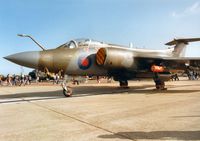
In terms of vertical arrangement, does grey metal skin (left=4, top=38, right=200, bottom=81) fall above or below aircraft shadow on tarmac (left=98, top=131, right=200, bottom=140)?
above

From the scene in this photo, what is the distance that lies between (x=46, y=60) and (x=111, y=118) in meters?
5.47

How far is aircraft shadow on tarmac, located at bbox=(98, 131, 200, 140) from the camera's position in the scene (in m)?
3.66

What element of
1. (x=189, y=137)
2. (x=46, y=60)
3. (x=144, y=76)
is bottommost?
(x=189, y=137)

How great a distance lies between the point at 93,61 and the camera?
11359mm

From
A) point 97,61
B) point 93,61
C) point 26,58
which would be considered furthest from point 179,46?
point 26,58

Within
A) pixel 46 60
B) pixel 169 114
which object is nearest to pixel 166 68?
pixel 46 60

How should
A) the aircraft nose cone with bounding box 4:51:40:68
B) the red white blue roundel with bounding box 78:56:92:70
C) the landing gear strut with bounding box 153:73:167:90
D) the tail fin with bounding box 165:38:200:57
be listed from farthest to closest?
1. the tail fin with bounding box 165:38:200:57
2. the landing gear strut with bounding box 153:73:167:90
3. the red white blue roundel with bounding box 78:56:92:70
4. the aircraft nose cone with bounding box 4:51:40:68

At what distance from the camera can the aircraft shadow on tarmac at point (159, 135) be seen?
3656mm

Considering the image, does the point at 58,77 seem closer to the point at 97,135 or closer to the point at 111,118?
the point at 111,118

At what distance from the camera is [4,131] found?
4.31m

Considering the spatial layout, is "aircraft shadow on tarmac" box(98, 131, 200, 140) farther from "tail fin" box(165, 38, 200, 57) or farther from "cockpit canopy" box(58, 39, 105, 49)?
"tail fin" box(165, 38, 200, 57)

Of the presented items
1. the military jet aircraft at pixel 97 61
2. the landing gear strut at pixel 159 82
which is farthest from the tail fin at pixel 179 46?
the landing gear strut at pixel 159 82

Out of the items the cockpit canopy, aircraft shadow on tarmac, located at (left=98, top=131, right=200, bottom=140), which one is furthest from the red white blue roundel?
aircraft shadow on tarmac, located at (left=98, top=131, right=200, bottom=140)

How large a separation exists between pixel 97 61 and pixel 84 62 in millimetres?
718
